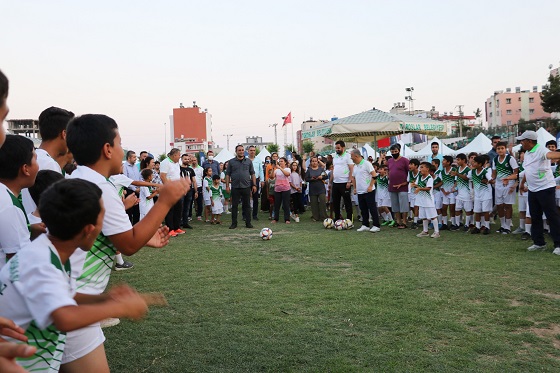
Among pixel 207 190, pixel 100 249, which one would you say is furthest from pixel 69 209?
pixel 207 190

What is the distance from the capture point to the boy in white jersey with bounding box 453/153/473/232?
11.2 metres

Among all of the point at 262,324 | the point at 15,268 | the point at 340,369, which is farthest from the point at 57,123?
the point at 340,369

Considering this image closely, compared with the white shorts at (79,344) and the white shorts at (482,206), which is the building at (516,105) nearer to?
the white shorts at (482,206)

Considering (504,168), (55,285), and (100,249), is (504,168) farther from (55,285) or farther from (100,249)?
(55,285)

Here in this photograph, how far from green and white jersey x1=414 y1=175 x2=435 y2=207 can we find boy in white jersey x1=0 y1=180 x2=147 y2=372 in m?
9.45

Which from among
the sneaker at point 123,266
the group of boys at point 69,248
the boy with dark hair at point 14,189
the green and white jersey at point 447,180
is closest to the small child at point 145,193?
the sneaker at point 123,266

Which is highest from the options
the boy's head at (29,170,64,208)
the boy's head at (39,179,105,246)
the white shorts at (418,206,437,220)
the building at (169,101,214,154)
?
the building at (169,101,214,154)

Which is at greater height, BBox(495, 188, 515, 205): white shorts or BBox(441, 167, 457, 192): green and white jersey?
BBox(441, 167, 457, 192): green and white jersey

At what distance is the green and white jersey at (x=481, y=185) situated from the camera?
35.1 ft

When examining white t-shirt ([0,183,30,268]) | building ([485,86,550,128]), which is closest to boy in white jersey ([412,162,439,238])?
white t-shirt ([0,183,30,268])

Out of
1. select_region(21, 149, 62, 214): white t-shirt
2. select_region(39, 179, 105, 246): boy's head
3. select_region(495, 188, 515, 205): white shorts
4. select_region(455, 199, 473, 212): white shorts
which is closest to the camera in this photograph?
select_region(39, 179, 105, 246): boy's head

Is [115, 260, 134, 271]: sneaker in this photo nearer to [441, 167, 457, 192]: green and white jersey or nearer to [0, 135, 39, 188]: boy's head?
[0, 135, 39, 188]: boy's head

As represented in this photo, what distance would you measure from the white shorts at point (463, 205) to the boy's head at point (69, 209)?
408 inches

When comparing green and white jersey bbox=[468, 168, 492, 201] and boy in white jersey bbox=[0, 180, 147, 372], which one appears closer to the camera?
boy in white jersey bbox=[0, 180, 147, 372]
